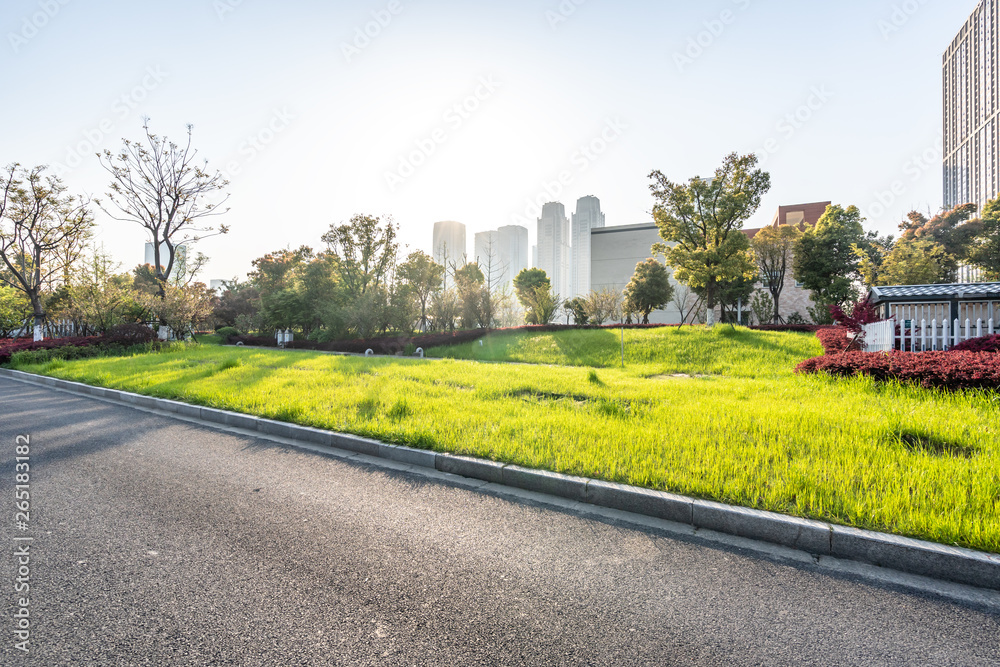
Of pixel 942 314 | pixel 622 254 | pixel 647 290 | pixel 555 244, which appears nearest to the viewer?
pixel 942 314

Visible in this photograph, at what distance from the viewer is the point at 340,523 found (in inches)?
121

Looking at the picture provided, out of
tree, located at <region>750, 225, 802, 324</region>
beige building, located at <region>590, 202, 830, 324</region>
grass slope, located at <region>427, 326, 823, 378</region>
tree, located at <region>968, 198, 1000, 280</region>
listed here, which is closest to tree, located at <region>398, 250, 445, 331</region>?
grass slope, located at <region>427, 326, 823, 378</region>

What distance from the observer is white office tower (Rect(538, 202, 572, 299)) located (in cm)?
7362

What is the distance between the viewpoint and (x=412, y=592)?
2246 millimetres

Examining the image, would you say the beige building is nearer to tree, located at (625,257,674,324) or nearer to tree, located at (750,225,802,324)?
tree, located at (625,257,674,324)

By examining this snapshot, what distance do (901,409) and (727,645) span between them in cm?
495

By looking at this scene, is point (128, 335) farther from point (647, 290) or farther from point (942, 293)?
point (647, 290)

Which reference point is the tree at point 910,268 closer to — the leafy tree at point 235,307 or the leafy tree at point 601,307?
the leafy tree at point 601,307

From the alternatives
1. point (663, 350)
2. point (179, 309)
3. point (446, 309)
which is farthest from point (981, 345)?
point (179, 309)

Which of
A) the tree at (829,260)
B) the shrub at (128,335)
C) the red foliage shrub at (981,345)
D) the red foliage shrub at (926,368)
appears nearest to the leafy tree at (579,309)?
the tree at (829,260)

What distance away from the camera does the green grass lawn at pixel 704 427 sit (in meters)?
2.99

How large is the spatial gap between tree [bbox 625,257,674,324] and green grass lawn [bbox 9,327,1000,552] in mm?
24203

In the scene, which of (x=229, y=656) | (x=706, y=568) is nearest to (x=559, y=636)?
(x=706, y=568)

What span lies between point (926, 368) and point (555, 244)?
248ft
